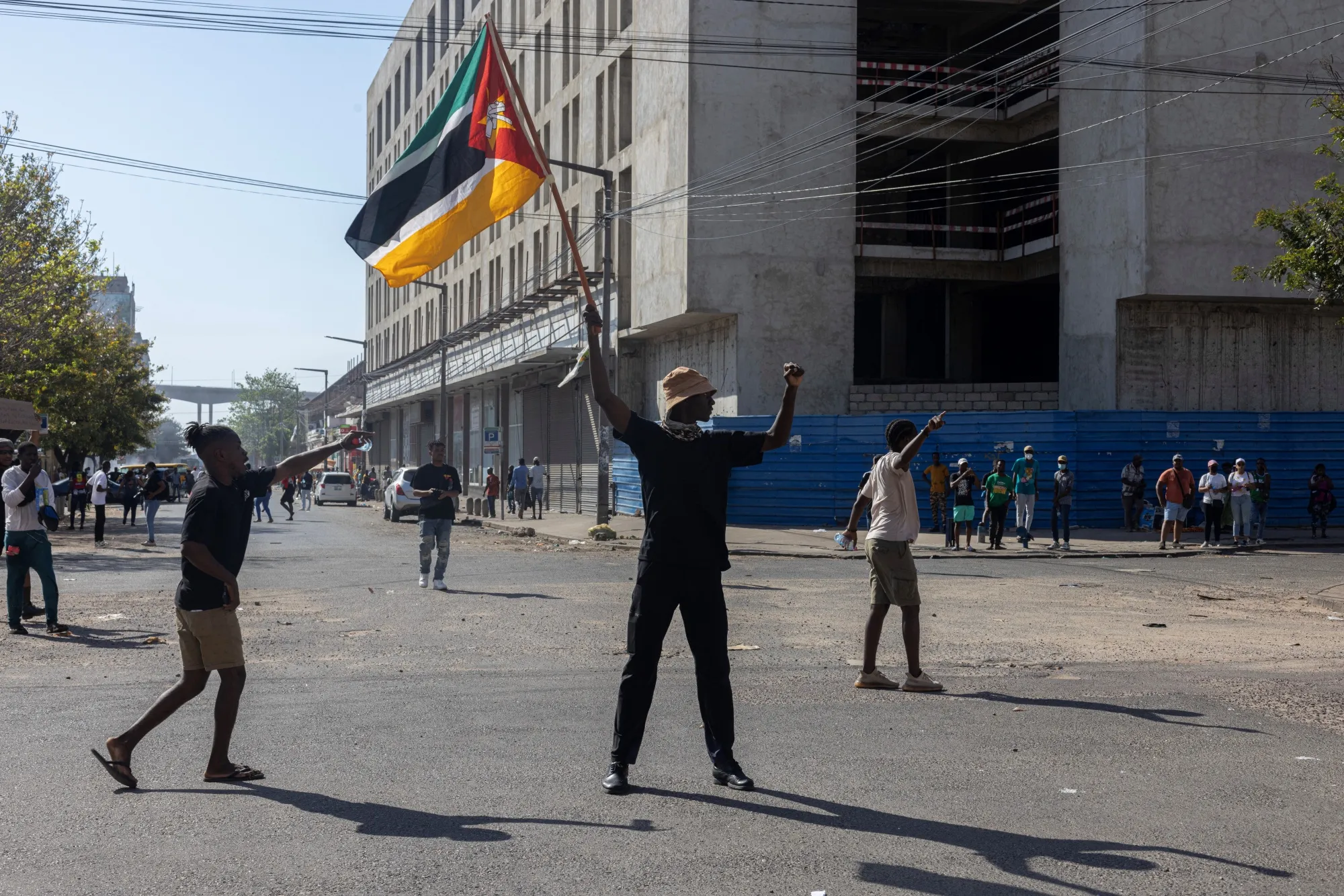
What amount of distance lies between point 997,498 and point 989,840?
1928cm

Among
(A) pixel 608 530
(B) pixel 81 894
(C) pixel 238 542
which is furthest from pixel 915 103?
(B) pixel 81 894

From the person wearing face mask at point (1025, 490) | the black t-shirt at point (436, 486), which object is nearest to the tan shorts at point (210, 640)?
the black t-shirt at point (436, 486)

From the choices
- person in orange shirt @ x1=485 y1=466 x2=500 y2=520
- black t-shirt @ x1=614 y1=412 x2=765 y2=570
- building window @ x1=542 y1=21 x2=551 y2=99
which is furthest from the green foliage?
black t-shirt @ x1=614 y1=412 x2=765 y2=570

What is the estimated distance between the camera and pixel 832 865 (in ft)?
15.5

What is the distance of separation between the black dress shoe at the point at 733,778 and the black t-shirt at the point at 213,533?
2445 millimetres

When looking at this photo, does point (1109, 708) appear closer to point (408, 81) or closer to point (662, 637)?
point (662, 637)

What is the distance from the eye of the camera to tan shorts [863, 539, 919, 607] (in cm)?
861

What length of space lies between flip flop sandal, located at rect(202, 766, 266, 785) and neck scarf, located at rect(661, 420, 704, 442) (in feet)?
8.32

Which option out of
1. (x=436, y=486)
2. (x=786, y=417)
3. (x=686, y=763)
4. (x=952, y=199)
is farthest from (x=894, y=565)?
(x=952, y=199)

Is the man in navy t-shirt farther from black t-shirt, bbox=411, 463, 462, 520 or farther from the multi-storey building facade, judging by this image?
the multi-storey building facade

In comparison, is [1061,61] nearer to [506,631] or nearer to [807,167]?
[807,167]

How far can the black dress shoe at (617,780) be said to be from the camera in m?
5.77

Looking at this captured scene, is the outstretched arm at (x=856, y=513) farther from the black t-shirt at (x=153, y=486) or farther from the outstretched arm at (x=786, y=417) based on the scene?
the black t-shirt at (x=153, y=486)

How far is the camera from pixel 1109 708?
7945 millimetres
